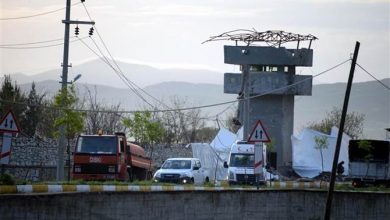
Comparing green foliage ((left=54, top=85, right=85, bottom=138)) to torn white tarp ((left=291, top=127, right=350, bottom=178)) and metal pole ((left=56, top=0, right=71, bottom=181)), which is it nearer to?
metal pole ((left=56, top=0, right=71, bottom=181))

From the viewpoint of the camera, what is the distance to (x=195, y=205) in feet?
97.0

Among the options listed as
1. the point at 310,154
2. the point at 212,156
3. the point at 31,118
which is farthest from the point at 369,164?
the point at 31,118

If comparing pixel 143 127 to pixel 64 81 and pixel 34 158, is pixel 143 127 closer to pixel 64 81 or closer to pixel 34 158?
pixel 34 158

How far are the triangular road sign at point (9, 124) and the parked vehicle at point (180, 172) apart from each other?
19907 millimetres

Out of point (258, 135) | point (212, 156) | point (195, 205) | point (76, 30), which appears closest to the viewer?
point (195, 205)

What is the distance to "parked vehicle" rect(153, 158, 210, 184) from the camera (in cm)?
4688

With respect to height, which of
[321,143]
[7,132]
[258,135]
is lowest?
[7,132]

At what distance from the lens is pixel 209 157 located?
236ft

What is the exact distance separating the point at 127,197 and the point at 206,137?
8996 cm

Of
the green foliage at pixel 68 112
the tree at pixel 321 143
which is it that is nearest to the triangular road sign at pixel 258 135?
the green foliage at pixel 68 112

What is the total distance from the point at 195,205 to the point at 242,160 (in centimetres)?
2238

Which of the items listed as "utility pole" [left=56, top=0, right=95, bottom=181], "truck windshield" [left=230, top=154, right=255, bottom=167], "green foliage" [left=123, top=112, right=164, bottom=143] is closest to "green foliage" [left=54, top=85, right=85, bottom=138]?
"utility pole" [left=56, top=0, right=95, bottom=181]

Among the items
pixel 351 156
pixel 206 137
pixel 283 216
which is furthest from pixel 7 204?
pixel 206 137

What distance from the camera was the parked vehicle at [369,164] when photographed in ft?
186
